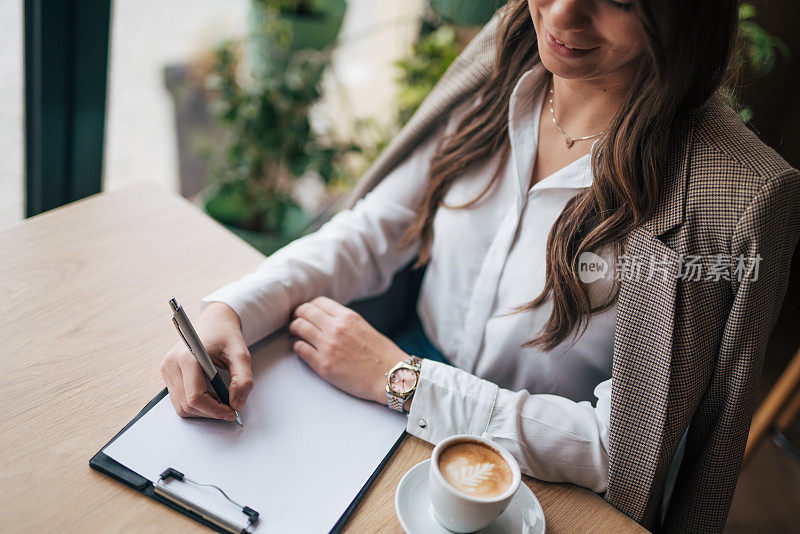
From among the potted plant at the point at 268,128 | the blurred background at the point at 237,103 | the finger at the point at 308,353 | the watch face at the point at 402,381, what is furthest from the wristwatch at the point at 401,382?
the potted plant at the point at 268,128

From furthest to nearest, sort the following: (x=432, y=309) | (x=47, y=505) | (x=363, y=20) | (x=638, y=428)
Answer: (x=363, y=20)
(x=432, y=309)
(x=638, y=428)
(x=47, y=505)

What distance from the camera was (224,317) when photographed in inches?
34.2

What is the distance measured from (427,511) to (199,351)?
34 cm

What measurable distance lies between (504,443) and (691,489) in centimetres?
32

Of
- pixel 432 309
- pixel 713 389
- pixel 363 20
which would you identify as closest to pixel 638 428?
pixel 713 389

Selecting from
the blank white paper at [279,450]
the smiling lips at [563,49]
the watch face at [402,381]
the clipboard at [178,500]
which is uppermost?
the smiling lips at [563,49]

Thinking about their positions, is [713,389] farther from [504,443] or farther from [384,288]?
[384,288]

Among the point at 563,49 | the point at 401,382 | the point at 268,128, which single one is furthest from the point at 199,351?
the point at 268,128

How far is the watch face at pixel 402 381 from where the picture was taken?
83cm

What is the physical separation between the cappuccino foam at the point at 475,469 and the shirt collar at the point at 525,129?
426 mm

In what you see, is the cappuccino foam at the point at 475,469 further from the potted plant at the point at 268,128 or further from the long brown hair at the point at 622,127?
the potted plant at the point at 268,128

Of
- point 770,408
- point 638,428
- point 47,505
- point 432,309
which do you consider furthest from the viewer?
point 770,408

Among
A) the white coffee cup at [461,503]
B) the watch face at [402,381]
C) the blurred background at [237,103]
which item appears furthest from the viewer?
the blurred background at [237,103]

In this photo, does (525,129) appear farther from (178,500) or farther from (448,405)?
(178,500)
